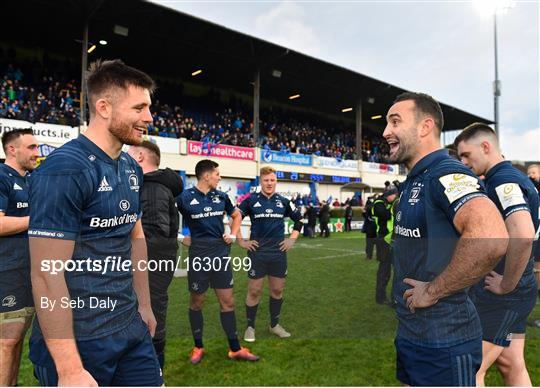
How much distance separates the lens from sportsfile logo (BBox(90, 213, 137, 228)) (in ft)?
6.07

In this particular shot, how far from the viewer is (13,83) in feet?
63.1

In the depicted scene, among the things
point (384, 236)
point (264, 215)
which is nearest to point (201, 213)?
point (264, 215)

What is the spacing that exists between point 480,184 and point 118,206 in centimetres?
177

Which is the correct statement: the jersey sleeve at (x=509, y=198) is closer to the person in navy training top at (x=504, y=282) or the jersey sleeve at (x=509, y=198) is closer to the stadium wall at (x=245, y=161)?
the person in navy training top at (x=504, y=282)

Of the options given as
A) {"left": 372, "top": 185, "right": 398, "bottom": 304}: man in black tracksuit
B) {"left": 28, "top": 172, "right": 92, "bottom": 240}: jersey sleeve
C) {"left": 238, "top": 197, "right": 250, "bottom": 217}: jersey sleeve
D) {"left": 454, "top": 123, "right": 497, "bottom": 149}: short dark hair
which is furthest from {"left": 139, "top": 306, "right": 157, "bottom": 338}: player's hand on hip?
{"left": 372, "top": 185, "right": 398, "bottom": 304}: man in black tracksuit

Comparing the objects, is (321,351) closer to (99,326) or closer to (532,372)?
(532,372)

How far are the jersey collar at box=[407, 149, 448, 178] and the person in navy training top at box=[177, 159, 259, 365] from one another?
294cm

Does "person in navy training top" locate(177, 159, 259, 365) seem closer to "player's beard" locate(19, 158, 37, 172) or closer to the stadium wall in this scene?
"player's beard" locate(19, 158, 37, 172)

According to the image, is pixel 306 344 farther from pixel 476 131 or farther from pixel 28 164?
pixel 28 164

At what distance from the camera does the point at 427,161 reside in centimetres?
209

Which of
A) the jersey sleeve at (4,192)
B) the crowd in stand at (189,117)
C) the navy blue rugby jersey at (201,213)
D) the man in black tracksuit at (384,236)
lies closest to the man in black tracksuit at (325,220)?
the crowd in stand at (189,117)

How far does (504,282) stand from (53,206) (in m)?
2.76

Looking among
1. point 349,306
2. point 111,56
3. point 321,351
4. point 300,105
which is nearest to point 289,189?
point 300,105

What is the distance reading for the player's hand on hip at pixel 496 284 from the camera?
8.84ft
